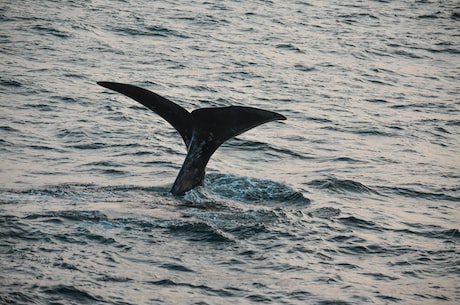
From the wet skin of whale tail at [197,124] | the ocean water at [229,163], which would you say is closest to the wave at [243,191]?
the ocean water at [229,163]

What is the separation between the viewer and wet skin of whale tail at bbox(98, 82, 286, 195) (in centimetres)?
992

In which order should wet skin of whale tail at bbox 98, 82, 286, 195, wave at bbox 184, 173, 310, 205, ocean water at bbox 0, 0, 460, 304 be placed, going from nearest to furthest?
ocean water at bbox 0, 0, 460, 304 → wet skin of whale tail at bbox 98, 82, 286, 195 → wave at bbox 184, 173, 310, 205

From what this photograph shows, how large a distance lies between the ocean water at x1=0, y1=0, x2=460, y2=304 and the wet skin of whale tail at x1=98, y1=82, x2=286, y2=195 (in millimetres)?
265

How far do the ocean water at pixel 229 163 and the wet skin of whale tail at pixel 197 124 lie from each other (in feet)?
0.87

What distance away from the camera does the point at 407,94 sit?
720 inches

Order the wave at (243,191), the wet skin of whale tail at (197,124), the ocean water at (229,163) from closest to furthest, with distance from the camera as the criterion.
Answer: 1. the ocean water at (229,163)
2. the wet skin of whale tail at (197,124)
3. the wave at (243,191)

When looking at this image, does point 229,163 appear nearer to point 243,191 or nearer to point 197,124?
point 243,191

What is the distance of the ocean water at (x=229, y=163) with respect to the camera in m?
8.52

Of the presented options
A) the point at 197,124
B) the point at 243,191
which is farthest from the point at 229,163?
the point at 197,124

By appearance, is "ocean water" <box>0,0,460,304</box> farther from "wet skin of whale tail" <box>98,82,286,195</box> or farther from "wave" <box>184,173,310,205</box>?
"wet skin of whale tail" <box>98,82,286,195</box>

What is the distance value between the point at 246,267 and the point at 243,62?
11587mm

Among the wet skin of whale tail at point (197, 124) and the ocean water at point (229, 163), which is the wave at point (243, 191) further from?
the wet skin of whale tail at point (197, 124)

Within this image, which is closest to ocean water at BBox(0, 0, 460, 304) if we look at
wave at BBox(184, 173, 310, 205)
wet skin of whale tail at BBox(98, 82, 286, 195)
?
wave at BBox(184, 173, 310, 205)

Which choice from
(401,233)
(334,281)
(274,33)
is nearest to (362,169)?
(401,233)
